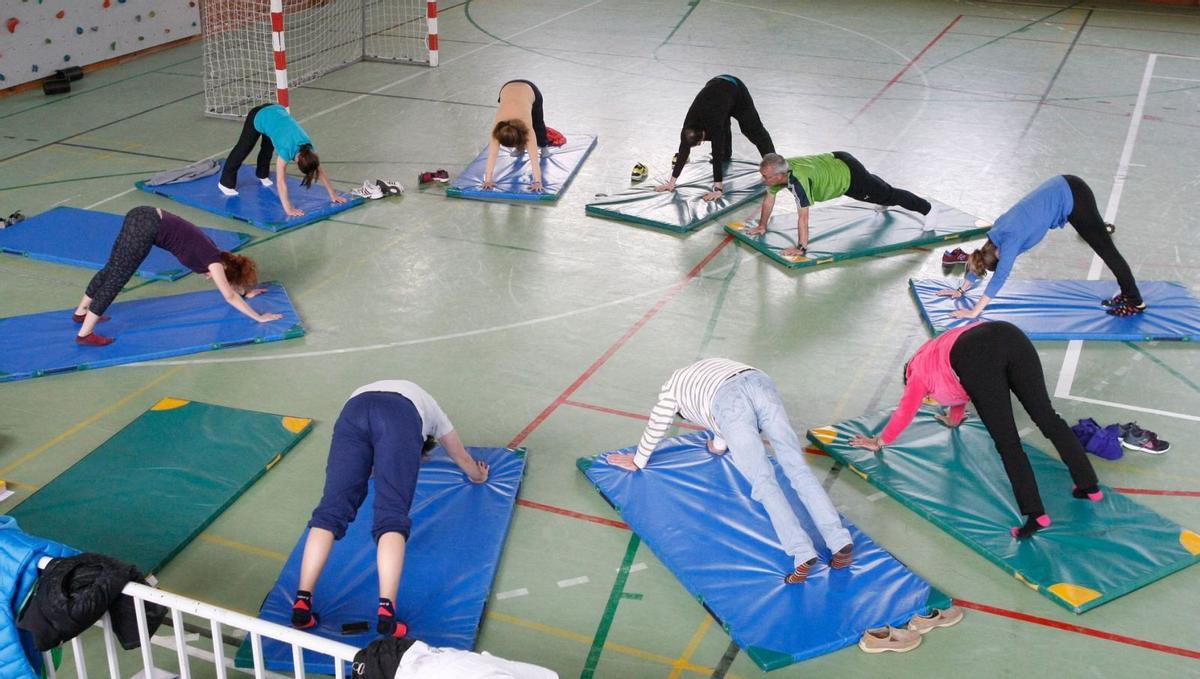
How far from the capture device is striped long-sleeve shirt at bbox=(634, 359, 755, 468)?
572cm

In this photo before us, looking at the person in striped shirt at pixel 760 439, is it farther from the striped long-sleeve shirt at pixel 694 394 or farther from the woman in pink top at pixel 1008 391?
the woman in pink top at pixel 1008 391

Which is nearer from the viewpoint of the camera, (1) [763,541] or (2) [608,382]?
(1) [763,541]

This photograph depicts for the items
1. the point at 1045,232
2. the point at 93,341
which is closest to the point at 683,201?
the point at 1045,232

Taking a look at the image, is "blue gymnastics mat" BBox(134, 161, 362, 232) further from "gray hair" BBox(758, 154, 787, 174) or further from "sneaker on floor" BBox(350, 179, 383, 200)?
"gray hair" BBox(758, 154, 787, 174)

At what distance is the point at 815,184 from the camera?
9391 millimetres

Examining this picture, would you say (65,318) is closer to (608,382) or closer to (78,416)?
(78,416)

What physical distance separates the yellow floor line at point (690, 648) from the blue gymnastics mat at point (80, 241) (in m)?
5.93

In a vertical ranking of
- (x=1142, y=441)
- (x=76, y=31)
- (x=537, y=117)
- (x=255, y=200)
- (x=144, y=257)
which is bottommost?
(x=1142, y=441)

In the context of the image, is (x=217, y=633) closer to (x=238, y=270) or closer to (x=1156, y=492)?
(x=238, y=270)

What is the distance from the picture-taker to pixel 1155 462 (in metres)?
6.76

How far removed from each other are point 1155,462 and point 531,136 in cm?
657

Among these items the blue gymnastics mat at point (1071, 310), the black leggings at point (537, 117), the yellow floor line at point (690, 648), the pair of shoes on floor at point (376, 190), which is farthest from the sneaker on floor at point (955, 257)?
the pair of shoes on floor at point (376, 190)

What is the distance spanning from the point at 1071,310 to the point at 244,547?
21.9 ft

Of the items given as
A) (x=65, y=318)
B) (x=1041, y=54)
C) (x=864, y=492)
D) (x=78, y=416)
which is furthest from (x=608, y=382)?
(x=1041, y=54)
